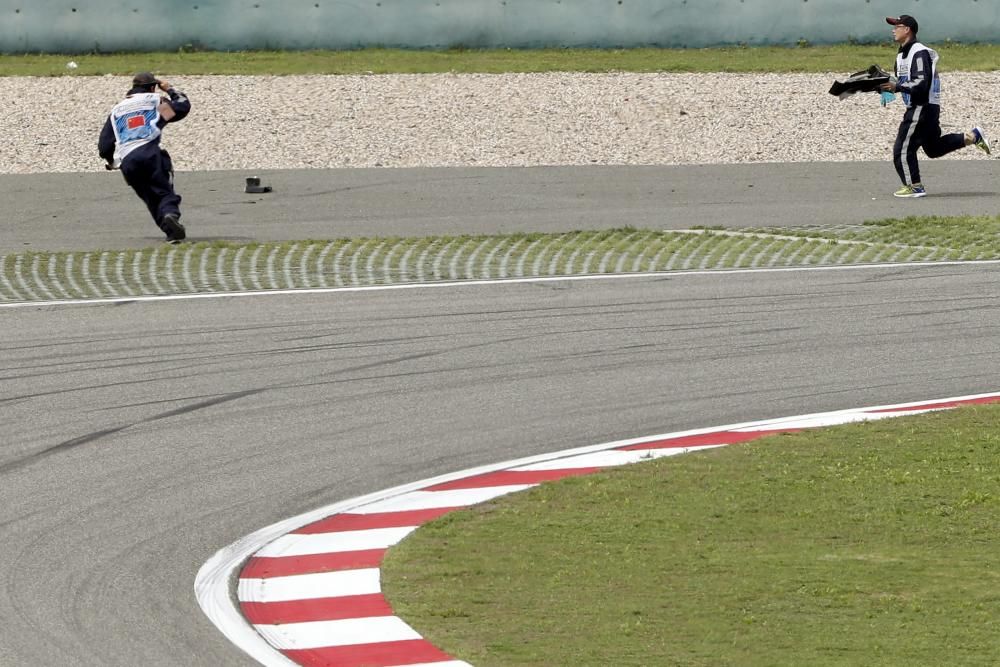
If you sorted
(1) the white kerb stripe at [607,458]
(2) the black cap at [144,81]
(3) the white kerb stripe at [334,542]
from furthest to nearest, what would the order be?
(2) the black cap at [144,81], (1) the white kerb stripe at [607,458], (3) the white kerb stripe at [334,542]

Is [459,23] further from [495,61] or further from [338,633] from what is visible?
[338,633]

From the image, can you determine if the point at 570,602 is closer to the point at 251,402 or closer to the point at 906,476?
the point at 906,476

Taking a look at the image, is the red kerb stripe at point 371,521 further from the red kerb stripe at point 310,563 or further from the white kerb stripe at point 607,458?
the white kerb stripe at point 607,458

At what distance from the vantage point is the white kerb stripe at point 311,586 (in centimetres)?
594

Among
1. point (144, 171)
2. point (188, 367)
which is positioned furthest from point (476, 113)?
point (188, 367)

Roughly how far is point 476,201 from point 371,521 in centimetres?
1001

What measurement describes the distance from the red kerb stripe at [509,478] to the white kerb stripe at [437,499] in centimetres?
6

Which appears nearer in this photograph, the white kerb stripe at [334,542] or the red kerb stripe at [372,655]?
the red kerb stripe at [372,655]

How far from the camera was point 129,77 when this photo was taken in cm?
2248

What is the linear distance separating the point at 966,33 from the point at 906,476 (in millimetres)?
18424

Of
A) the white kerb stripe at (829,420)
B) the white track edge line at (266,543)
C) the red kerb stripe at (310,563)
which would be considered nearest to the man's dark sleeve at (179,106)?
the white track edge line at (266,543)

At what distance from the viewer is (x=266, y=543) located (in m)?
6.64

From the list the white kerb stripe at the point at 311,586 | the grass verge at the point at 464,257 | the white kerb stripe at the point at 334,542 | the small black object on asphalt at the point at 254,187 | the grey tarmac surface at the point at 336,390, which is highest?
the white kerb stripe at the point at 311,586

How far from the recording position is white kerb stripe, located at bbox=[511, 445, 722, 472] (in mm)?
7746
